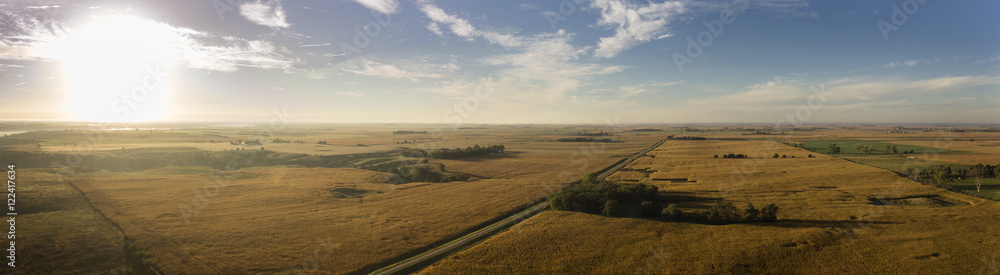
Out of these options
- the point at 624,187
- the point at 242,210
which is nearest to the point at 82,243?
the point at 242,210

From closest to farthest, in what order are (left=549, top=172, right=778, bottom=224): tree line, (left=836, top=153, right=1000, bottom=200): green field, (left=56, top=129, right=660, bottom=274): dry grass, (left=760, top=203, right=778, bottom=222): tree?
(left=56, top=129, right=660, bottom=274): dry grass
(left=760, top=203, right=778, bottom=222): tree
(left=549, top=172, right=778, bottom=224): tree line
(left=836, top=153, right=1000, bottom=200): green field

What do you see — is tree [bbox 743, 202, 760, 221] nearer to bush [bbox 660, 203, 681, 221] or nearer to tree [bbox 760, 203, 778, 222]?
tree [bbox 760, 203, 778, 222]

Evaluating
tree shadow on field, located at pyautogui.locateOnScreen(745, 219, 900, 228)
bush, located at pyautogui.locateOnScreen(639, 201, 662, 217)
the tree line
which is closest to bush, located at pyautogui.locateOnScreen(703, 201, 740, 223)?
the tree line

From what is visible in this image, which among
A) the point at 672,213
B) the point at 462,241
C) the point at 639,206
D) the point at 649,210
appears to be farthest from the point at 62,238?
the point at 672,213

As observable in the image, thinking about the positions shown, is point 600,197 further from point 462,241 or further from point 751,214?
point 462,241

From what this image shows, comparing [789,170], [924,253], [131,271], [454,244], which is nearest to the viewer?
[131,271]

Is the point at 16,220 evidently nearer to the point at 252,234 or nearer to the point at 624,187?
the point at 252,234
